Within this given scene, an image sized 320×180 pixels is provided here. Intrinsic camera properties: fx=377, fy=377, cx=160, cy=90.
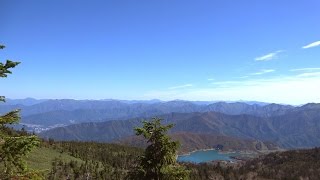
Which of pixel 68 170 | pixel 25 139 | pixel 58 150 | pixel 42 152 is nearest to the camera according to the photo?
pixel 25 139

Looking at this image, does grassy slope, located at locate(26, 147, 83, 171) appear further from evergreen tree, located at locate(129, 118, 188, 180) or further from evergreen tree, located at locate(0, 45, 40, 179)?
evergreen tree, located at locate(0, 45, 40, 179)

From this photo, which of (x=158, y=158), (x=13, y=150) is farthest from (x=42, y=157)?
(x=13, y=150)

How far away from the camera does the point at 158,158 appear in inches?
1030

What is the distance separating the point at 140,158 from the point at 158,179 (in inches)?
Answer: 78.8

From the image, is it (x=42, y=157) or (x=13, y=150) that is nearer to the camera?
(x=13, y=150)

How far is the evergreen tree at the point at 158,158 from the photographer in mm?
25594

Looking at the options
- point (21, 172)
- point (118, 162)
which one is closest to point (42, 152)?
point (118, 162)

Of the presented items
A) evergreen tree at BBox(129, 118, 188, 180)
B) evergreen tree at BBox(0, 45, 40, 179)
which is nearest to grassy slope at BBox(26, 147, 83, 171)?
evergreen tree at BBox(129, 118, 188, 180)

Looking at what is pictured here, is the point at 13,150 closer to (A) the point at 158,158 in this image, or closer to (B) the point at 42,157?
(A) the point at 158,158

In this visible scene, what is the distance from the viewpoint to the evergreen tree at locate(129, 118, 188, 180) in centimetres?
2559

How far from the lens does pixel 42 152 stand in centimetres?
15788

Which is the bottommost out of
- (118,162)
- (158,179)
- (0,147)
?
(118,162)

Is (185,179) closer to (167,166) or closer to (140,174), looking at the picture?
(167,166)

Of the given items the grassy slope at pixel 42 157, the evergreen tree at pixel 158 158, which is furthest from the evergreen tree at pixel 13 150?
the grassy slope at pixel 42 157
